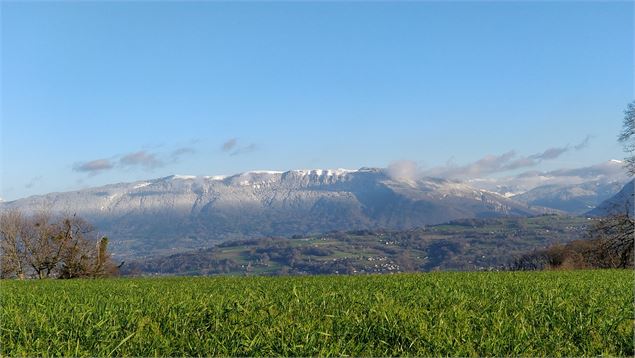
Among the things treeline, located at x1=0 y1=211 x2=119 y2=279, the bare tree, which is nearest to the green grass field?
treeline, located at x1=0 y1=211 x2=119 y2=279

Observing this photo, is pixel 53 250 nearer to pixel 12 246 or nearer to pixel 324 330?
pixel 12 246

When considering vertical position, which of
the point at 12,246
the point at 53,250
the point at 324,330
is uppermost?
the point at 324,330

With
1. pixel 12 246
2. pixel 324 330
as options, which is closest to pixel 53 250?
pixel 12 246

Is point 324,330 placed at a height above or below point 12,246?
above

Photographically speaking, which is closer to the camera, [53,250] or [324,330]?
[324,330]

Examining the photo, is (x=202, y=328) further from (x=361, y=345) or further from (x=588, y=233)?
(x=588, y=233)

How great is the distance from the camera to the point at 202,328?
8484 mm

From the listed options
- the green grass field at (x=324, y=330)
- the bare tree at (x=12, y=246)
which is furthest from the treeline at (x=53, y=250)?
the green grass field at (x=324, y=330)

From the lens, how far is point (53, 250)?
87.4 m

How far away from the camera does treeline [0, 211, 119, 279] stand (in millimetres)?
80000

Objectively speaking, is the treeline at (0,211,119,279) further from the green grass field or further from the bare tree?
the green grass field

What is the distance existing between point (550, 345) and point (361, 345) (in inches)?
102

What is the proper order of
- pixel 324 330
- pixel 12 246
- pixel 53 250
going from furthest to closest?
pixel 12 246, pixel 53 250, pixel 324 330

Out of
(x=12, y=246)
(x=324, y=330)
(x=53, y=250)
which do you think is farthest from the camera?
(x=12, y=246)
